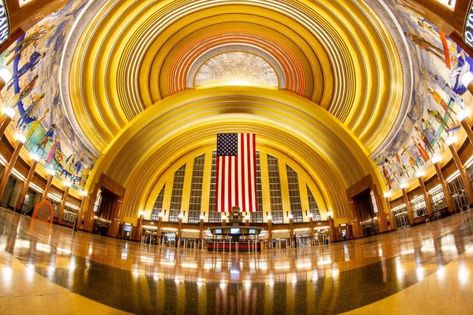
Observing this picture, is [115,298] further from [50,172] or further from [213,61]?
[213,61]

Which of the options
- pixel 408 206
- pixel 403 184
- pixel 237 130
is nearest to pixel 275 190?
pixel 237 130

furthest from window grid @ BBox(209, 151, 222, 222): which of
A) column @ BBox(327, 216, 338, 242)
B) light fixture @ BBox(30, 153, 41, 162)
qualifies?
light fixture @ BBox(30, 153, 41, 162)

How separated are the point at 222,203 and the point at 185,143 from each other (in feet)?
30.3

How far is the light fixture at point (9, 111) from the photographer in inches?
421

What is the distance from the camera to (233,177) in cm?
1917

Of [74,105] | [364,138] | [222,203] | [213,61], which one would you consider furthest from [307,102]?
[74,105]

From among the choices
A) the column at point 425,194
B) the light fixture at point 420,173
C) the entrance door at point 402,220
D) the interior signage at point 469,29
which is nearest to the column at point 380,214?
the entrance door at point 402,220

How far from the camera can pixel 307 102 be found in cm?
1862

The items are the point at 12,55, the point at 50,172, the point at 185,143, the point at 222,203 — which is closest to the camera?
the point at 12,55

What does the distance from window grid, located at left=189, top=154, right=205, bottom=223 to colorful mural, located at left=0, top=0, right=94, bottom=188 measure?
12.6m

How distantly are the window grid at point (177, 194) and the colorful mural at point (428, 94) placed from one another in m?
20.3

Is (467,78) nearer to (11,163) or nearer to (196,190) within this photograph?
(11,163)

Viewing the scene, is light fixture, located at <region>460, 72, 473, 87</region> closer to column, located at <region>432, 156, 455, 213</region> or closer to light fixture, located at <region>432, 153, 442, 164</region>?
light fixture, located at <region>432, 153, 442, 164</region>

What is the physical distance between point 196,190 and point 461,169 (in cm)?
2264
